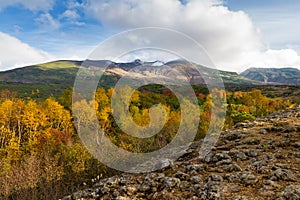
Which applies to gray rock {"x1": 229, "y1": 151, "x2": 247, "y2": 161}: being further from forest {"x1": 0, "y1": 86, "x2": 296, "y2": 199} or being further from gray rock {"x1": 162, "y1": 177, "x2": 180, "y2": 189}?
forest {"x1": 0, "y1": 86, "x2": 296, "y2": 199}

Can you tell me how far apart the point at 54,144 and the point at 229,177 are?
43.9 m

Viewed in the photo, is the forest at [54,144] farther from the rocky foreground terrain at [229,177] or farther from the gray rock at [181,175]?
the gray rock at [181,175]

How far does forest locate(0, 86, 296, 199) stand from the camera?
3188 centimetres

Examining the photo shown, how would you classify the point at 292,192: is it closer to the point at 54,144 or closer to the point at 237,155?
the point at 237,155

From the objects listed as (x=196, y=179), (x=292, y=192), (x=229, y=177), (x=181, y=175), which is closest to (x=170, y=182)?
(x=181, y=175)

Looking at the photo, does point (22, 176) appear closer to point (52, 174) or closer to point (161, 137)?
point (52, 174)

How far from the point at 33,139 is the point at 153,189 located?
2014 inches

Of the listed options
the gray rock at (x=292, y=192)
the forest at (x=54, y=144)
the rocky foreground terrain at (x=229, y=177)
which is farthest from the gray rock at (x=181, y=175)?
the forest at (x=54, y=144)

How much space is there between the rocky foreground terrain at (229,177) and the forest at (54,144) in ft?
23.0

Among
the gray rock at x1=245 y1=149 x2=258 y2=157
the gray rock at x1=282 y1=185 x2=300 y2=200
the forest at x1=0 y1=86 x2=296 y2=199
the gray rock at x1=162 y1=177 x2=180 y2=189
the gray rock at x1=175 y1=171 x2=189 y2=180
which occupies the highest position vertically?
the gray rock at x1=245 y1=149 x2=258 y2=157

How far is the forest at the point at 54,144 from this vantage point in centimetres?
3188

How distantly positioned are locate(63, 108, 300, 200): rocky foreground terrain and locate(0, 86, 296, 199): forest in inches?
276

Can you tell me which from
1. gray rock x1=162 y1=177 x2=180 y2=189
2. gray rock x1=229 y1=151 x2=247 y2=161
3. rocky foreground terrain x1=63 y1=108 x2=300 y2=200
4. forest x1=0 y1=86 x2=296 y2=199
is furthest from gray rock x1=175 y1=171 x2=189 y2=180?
forest x1=0 y1=86 x2=296 y2=199

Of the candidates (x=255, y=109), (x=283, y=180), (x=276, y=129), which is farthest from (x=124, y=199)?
(x=255, y=109)
